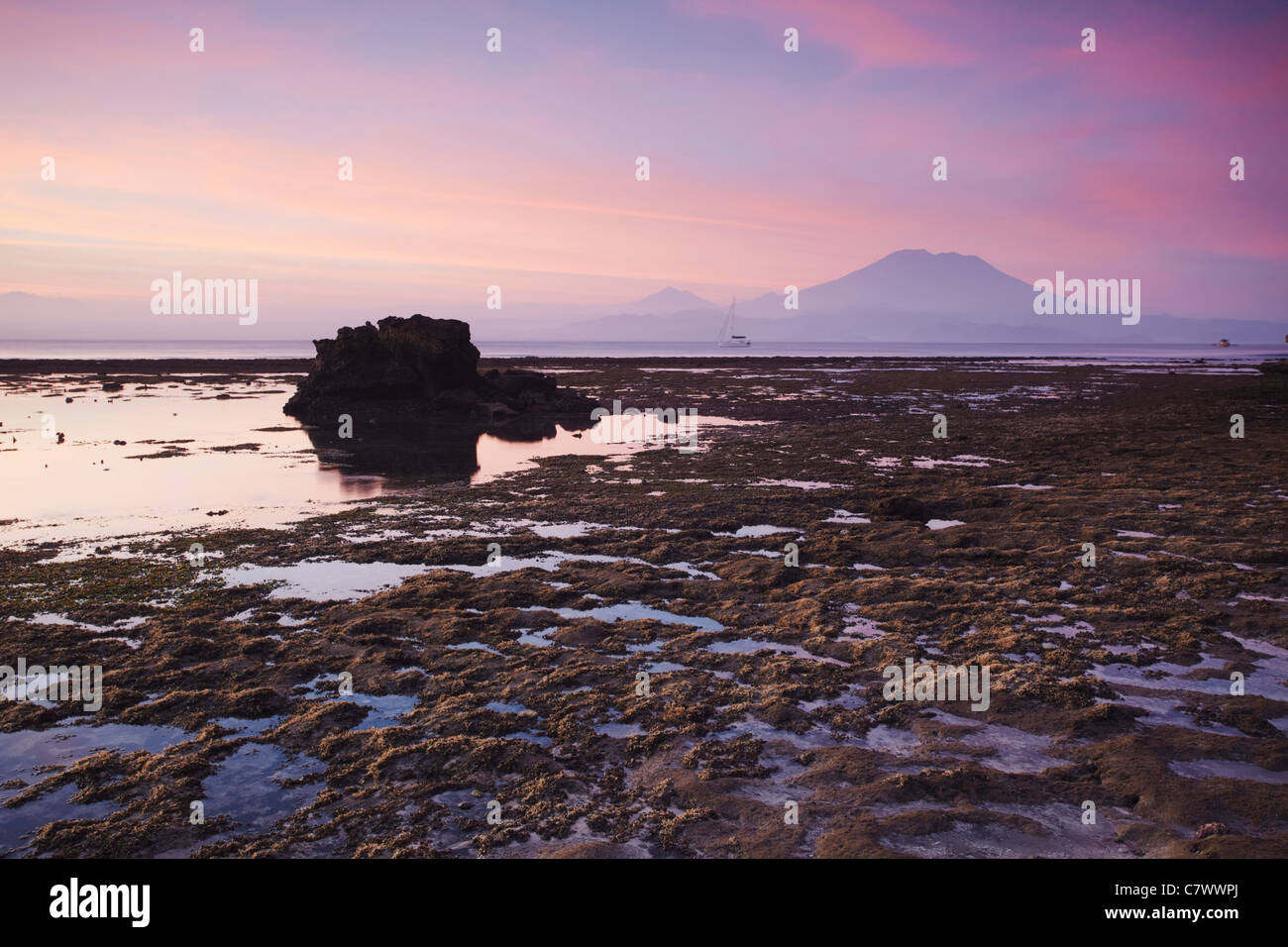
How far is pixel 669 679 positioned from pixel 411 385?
4239 cm

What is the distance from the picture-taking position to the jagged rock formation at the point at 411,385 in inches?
Answer: 1853

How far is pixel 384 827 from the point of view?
283 inches

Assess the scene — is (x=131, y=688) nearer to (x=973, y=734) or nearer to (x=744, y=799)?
(x=744, y=799)

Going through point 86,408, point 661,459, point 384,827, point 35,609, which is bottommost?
point 384,827

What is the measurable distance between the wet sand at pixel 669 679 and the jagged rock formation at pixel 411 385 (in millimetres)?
26179

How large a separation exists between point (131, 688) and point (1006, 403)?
54376 millimetres

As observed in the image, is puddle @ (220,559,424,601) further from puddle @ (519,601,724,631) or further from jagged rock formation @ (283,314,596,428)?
jagged rock formation @ (283,314,596,428)

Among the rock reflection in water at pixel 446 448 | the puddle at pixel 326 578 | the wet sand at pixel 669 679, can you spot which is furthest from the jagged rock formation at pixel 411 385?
the puddle at pixel 326 578

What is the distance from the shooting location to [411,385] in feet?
159

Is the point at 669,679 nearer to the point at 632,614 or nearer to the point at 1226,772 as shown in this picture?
the point at 632,614

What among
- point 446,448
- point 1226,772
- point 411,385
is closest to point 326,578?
point 1226,772

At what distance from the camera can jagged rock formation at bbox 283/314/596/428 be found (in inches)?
1853
